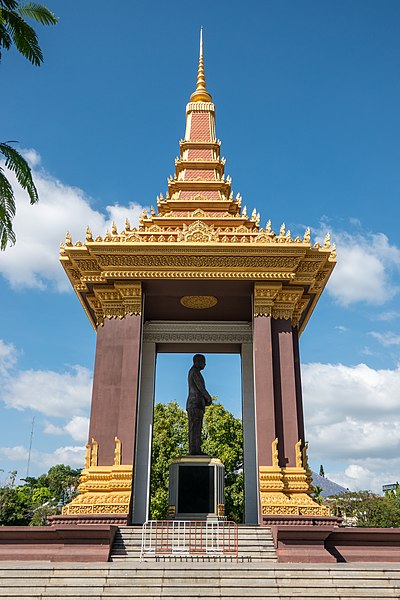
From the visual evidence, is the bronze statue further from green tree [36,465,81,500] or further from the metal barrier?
green tree [36,465,81,500]

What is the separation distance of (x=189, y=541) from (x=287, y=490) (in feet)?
9.77

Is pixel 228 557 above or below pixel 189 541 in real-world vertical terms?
below

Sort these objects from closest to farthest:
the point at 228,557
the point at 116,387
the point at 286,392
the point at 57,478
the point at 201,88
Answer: the point at 228,557 → the point at 286,392 → the point at 116,387 → the point at 201,88 → the point at 57,478

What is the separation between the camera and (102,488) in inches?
541

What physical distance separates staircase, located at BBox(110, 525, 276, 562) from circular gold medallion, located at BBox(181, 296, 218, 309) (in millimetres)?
6678

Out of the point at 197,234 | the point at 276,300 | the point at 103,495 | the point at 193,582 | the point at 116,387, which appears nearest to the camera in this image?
the point at 193,582

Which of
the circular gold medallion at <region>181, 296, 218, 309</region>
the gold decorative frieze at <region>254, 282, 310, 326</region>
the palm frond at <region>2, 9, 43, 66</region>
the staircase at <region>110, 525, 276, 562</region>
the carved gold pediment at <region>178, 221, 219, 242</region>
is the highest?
the palm frond at <region>2, 9, 43, 66</region>

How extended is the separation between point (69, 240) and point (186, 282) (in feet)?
11.9

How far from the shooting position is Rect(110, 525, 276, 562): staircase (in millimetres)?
11484

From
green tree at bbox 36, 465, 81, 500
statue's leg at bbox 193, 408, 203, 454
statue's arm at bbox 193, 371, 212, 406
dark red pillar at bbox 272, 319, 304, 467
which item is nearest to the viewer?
dark red pillar at bbox 272, 319, 304, 467

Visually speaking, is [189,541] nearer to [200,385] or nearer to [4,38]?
[200,385]

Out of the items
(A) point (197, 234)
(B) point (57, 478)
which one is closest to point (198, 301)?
(A) point (197, 234)

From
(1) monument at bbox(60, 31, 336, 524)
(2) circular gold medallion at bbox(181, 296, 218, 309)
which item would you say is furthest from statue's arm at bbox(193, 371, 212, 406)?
(2) circular gold medallion at bbox(181, 296, 218, 309)

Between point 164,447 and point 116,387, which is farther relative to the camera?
point 164,447
